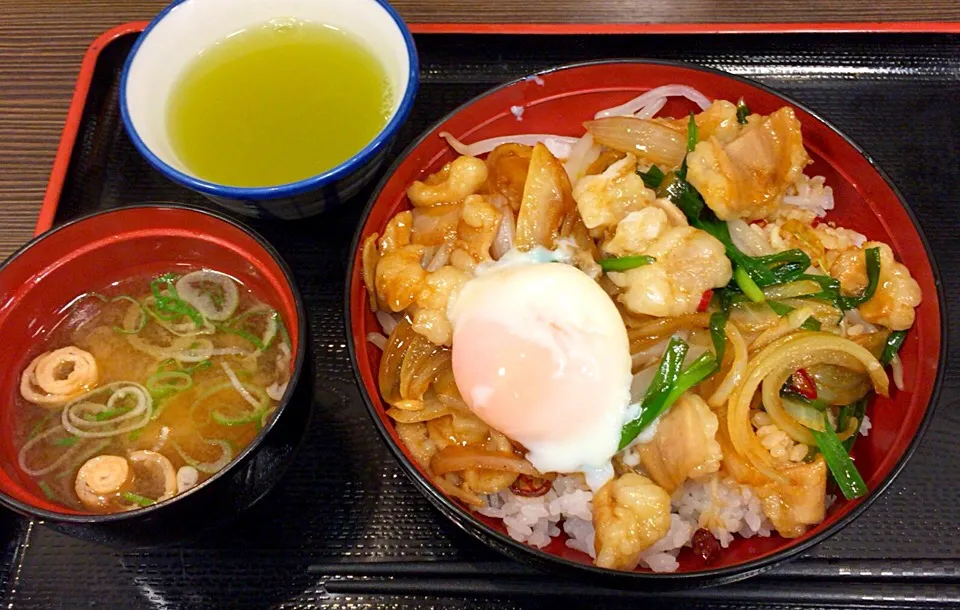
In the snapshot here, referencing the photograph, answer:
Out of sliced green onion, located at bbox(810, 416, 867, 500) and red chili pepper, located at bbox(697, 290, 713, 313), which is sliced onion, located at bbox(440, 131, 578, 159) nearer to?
red chili pepper, located at bbox(697, 290, 713, 313)

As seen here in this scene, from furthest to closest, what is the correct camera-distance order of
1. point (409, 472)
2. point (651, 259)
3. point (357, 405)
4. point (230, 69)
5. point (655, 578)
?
1. point (230, 69)
2. point (357, 405)
3. point (651, 259)
4. point (409, 472)
5. point (655, 578)

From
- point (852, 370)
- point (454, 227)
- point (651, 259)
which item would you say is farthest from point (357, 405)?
point (852, 370)

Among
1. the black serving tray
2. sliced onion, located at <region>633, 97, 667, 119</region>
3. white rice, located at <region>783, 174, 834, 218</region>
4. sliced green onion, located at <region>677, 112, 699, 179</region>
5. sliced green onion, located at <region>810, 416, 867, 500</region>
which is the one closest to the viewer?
sliced green onion, located at <region>810, 416, 867, 500</region>

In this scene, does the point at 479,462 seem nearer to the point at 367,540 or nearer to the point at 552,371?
the point at 552,371

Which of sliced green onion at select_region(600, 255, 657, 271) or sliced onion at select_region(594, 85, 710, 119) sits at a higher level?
sliced onion at select_region(594, 85, 710, 119)

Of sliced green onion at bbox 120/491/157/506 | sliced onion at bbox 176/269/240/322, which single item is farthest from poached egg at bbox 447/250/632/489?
sliced green onion at bbox 120/491/157/506

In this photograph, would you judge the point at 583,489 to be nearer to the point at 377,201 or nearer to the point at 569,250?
the point at 569,250

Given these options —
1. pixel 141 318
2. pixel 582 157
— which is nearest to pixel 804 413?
pixel 582 157
